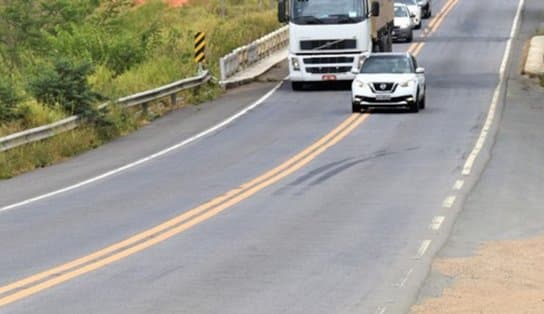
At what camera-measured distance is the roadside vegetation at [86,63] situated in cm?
2614

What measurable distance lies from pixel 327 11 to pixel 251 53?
402 inches

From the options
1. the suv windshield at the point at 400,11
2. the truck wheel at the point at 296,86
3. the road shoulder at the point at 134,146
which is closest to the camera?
the road shoulder at the point at 134,146

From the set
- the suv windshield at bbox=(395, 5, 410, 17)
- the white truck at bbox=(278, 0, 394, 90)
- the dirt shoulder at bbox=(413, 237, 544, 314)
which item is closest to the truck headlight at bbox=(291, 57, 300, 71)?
the white truck at bbox=(278, 0, 394, 90)

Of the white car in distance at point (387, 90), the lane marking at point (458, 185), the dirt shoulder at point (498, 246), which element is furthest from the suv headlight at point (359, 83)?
the lane marking at point (458, 185)

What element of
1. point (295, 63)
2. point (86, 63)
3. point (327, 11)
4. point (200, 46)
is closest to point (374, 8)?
point (327, 11)

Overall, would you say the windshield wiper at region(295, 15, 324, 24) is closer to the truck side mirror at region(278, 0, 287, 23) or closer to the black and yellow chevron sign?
the truck side mirror at region(278, 0, 287, 23)

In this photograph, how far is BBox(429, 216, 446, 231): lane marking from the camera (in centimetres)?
1538

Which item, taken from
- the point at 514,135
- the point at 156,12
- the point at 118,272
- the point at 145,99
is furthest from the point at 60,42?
the point at 156,12

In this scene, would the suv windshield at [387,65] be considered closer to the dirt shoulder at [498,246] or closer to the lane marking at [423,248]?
the dirt shoulder at [498,246]

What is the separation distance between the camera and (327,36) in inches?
1521

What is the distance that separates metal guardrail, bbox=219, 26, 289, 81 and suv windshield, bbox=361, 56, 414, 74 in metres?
8.37

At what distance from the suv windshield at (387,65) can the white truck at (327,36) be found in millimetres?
3500

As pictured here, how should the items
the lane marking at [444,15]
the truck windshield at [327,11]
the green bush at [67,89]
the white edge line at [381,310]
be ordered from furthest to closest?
1. the lane marking at [444,15]
2. the truck windshield at [327,11]
3. the green bush at [67,89]
4. the white edge line at [381,310]

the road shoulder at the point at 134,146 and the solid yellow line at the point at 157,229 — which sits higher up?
the solid yellow line at the point at 157,229
